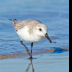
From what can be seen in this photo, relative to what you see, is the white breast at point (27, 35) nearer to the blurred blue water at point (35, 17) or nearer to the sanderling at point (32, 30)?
the sanderling at point (32, 30)

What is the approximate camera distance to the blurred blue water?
9.55m

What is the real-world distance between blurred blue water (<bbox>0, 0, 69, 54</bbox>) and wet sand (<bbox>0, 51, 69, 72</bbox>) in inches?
43.7

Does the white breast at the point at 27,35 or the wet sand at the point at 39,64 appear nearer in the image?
Answer: the wet sand at the point at 39,64

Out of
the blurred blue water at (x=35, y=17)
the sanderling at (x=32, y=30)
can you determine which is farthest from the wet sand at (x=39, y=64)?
the blurred blue water at (x=35, y=17)

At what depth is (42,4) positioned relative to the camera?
16.0 meters

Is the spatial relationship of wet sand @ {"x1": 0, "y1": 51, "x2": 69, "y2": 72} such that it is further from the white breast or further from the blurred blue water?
the blurred blue water

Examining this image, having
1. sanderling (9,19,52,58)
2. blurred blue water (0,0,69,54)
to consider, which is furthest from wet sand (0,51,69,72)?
blurred blue water (0,0,69,54)

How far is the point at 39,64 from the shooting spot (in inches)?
284

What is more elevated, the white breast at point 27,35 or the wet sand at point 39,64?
the white breast at point 27,35

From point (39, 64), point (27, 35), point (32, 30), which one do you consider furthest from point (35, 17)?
point (39, 64)

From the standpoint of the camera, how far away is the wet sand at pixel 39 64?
6.76m

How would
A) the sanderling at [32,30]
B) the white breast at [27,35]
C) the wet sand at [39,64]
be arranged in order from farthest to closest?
the white breast at [27,35] → the sanderling at [32,30] → the wet sand at [39,64]

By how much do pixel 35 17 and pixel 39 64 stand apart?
660cm

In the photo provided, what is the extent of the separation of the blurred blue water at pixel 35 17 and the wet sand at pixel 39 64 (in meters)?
1.11
